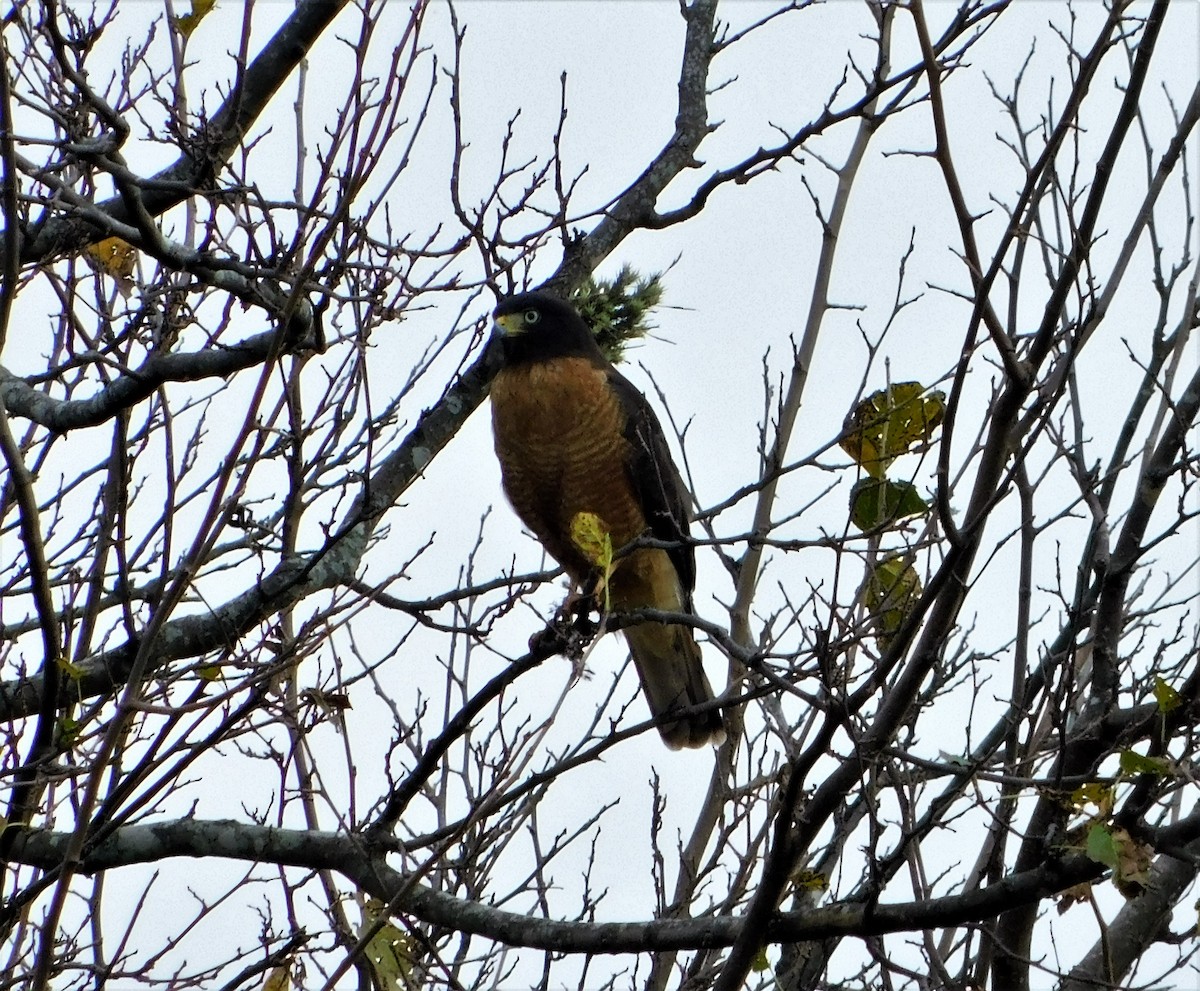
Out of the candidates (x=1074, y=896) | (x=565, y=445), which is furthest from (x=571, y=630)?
(x=1074, y=896)

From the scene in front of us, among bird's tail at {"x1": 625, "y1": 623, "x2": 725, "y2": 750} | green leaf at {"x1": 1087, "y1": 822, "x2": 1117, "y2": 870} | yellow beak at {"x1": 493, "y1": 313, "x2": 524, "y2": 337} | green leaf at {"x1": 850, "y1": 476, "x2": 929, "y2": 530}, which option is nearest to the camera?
green leaf at {"x1": 1087, "y1": 822, "x2": 1117, "y2": 870}

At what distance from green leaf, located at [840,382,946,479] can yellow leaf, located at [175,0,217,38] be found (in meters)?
2.24

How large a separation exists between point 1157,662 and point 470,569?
2967 mm

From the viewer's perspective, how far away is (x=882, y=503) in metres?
4.37

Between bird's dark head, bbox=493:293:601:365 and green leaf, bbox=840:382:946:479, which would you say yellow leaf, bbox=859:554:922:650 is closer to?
green leaf, bbox=840:382:946:479

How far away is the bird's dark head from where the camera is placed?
20.7 feet

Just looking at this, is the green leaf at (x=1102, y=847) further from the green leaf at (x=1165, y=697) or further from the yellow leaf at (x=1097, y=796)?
the green leaf at (x=1165, y=697)

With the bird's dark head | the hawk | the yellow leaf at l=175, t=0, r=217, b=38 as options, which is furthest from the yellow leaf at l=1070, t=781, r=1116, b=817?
the bird's dark head

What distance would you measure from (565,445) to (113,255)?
7.66 feet

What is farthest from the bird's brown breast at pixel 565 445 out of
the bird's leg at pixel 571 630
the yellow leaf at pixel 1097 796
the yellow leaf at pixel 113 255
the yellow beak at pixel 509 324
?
the yellow leaf at pixel 1097 796

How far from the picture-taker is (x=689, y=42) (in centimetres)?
711

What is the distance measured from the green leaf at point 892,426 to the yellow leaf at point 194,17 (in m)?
2.24

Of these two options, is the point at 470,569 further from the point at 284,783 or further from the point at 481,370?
the point at 284,783

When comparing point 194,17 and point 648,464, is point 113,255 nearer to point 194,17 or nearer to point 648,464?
point 194,17
